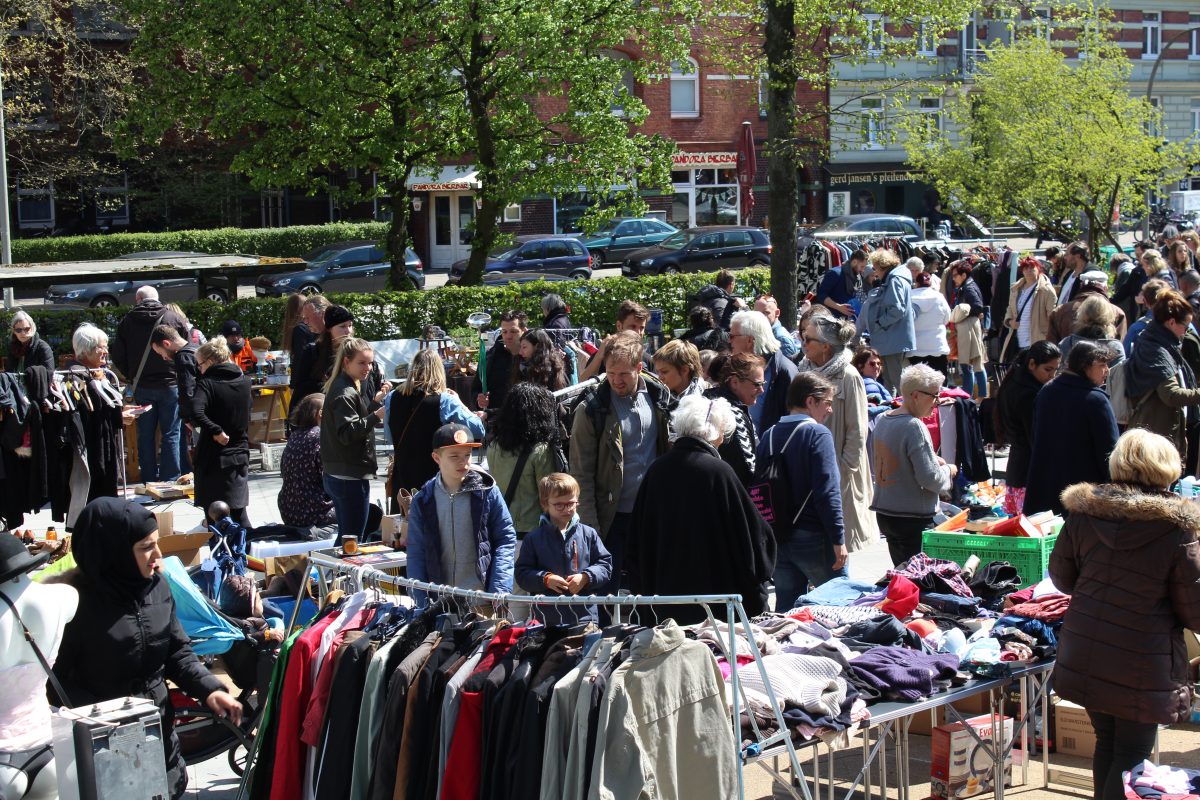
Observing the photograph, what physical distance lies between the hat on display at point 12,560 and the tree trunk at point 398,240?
46.9 ft

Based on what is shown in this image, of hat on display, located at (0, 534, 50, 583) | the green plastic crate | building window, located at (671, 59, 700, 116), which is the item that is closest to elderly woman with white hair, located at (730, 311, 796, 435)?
the green plastic crate

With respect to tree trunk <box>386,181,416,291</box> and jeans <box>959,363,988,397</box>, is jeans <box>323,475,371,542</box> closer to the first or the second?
jeans <box>959,363,988,397</box>

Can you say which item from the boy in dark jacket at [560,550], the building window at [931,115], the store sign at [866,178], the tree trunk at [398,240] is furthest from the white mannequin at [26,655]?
the store sign at [866,178]

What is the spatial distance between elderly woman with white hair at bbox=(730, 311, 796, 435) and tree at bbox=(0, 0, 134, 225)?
20.4 metres

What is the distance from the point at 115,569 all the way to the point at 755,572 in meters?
2.61

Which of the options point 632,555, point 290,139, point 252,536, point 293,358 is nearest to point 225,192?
point 290,139

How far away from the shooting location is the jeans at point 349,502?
27.6ft

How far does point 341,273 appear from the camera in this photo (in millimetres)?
30312

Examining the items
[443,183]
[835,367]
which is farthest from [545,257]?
[835,367]

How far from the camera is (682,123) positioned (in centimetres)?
4275

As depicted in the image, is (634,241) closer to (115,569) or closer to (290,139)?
(290,139)

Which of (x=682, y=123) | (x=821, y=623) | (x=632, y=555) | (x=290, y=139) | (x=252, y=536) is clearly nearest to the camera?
(x=821, y=623)

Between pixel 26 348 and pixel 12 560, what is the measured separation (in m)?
7.57

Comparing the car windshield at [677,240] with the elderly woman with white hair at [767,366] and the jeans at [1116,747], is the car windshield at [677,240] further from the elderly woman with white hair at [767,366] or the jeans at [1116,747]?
the jeans at [1116,747]
